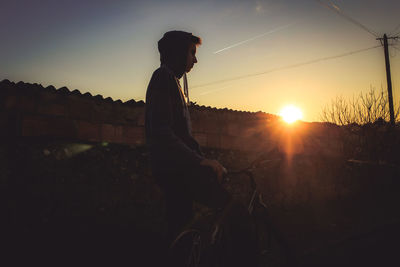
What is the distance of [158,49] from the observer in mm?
2252

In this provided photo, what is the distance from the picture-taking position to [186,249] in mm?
1939

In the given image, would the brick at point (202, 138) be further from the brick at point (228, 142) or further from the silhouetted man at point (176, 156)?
the silhouetted man at point (176, 156)

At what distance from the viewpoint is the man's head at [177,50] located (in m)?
2.15

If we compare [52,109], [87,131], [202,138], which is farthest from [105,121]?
[202,138]

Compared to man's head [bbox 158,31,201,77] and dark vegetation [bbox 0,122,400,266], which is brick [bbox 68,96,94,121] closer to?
dark vegetation [bbox 0,122,400,266]

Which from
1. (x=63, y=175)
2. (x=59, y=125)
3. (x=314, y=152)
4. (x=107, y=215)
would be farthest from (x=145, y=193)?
(x=314, y=152)

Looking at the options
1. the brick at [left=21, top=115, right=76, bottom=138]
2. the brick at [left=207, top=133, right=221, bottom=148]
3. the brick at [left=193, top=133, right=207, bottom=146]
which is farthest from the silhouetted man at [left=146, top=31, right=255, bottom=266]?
the brick at [left=207, top=133, right=221, bottom=148]

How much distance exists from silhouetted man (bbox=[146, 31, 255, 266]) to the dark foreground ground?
201 centimetres

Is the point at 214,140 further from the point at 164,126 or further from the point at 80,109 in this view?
the point at 164,126

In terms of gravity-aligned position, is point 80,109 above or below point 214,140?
above

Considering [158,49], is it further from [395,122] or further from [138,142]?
[395,122]

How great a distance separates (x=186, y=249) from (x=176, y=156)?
0.61m

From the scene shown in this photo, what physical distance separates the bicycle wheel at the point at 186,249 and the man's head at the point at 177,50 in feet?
3.71

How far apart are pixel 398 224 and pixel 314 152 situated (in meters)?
5.18
